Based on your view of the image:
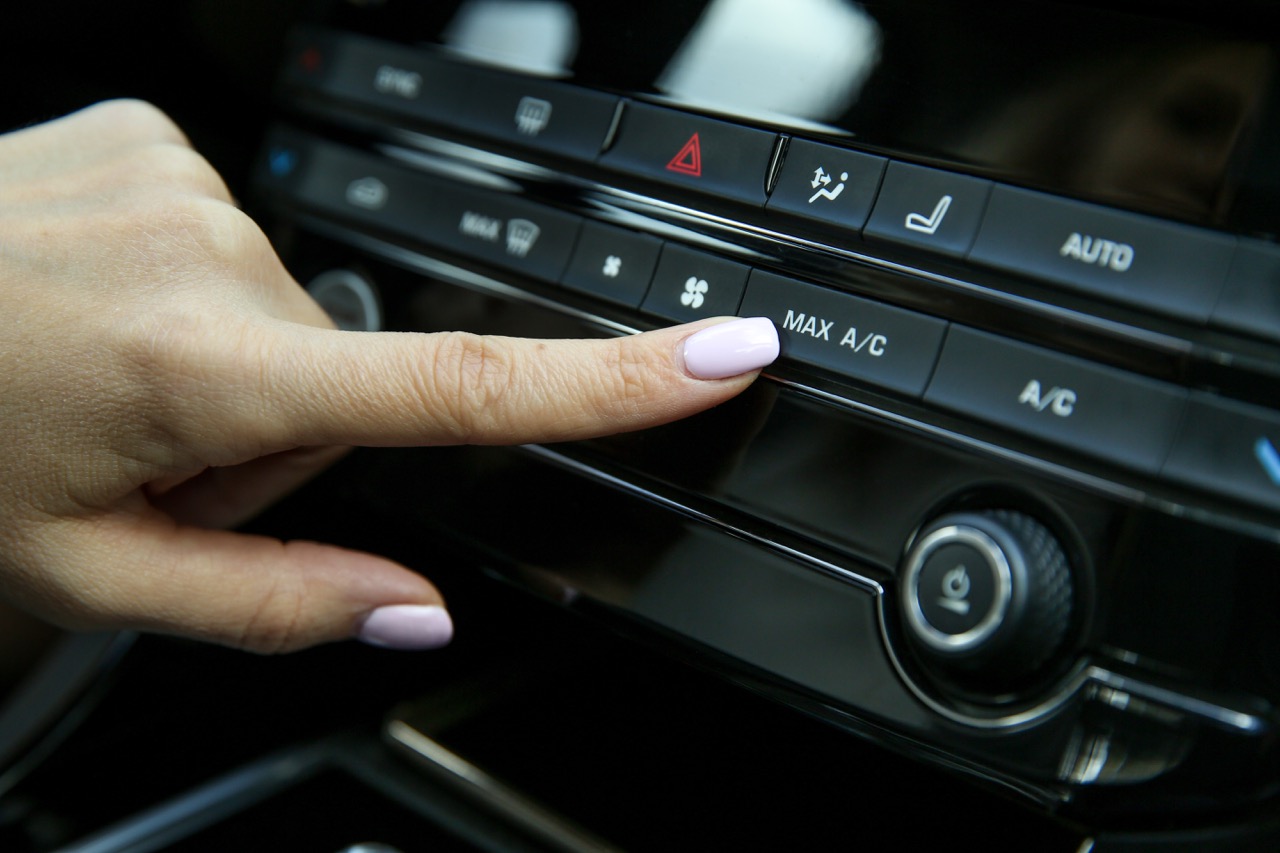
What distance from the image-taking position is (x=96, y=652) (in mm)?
636

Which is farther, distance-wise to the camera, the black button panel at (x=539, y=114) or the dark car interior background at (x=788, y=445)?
the black button panel at (x=539, y=114)

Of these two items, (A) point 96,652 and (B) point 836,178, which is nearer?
(B) point 836,178

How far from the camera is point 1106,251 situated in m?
0.39

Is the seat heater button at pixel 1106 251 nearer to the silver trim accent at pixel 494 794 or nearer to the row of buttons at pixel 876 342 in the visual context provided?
the row of buttons at pixel 876 342

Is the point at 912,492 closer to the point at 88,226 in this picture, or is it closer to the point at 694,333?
the point at 694,333

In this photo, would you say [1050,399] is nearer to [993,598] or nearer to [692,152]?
[993,598]

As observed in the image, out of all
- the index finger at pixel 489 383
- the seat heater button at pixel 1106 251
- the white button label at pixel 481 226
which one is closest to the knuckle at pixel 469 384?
the index finger at pixel 489 383

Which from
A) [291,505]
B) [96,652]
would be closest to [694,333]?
[291,505]

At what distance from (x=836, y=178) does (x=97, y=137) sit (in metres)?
0.41

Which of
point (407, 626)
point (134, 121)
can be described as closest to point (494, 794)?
point (407, 626)

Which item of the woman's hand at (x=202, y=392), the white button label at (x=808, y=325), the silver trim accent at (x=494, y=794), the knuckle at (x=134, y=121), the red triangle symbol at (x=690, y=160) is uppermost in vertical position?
the red triangle symbol at (x=690, y=160)

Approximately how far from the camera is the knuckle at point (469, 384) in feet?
1.41

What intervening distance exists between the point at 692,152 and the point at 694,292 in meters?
0.07

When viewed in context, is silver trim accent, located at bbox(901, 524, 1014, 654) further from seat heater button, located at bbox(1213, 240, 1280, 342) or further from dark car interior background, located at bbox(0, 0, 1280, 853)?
seat heater button, located at bbox(1213, 240, 1280, 342)
